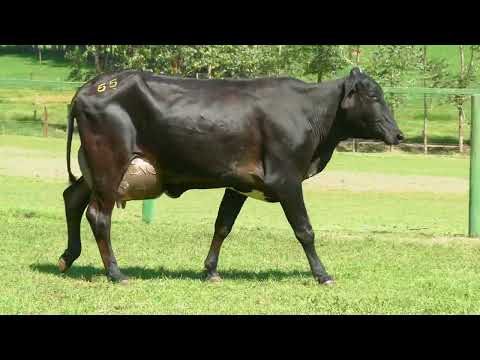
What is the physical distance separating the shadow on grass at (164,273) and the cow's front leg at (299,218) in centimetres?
42

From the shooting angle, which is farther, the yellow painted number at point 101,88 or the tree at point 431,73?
the tree at point 431,73

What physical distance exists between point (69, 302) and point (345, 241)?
5759 mm

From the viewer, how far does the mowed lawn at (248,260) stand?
870cm

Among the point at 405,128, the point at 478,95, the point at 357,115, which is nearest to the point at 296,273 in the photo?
the point at 357,115

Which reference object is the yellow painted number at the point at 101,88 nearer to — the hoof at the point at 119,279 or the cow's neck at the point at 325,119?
the hoof at the point at 119,279

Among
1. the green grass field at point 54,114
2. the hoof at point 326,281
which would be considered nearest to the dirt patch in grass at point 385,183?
the green grass field at point 54,114

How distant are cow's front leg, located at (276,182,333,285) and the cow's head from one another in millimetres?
906

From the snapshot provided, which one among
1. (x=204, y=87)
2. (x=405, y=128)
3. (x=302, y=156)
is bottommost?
(x=405, y=128)

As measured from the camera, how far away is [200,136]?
9828 millimetres

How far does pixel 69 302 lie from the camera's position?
8641mm

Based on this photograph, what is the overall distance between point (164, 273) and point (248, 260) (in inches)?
59.5

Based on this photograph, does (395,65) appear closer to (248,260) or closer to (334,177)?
(334,177)

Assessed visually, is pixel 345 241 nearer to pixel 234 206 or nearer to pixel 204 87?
pixel 234 206

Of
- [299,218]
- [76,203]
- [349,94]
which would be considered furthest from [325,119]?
[76,203]
